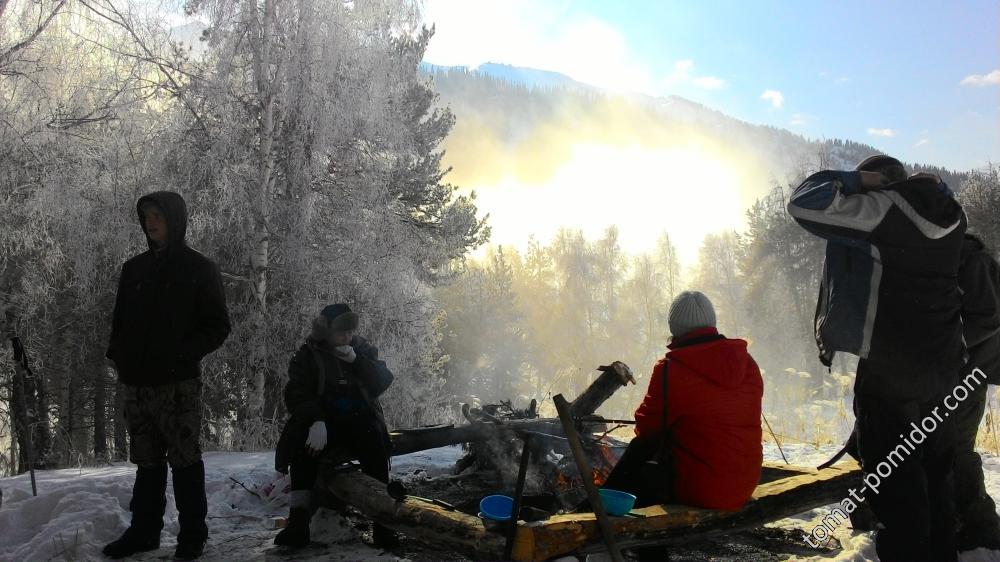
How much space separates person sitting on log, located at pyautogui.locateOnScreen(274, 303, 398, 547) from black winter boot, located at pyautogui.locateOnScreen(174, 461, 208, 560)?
51 centimetres

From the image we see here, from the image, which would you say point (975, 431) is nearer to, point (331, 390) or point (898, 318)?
point (898, 318)

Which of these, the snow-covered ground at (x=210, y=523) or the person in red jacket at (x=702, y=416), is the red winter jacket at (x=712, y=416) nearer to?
the person in red jacket at (x=702, y=416)

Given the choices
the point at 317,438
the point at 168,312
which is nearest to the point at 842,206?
the point at 317,438

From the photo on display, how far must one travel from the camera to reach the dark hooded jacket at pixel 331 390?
4203mm

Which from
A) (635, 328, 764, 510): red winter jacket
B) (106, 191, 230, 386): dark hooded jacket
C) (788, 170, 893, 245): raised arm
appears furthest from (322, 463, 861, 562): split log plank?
(788, 170, 893, 245): raised arm

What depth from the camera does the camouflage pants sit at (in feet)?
12.2

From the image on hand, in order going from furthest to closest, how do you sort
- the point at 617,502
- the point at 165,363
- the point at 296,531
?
the point at 296,531 < the point at 165,363 < the point at 617,502

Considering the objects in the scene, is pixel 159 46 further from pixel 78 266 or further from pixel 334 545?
pixel 334 545

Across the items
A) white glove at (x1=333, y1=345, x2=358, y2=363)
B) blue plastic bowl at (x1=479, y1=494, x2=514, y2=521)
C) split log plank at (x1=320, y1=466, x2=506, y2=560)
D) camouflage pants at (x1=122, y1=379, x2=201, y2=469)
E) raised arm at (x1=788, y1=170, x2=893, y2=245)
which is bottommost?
split log plank at (x1=320, y1=466, x2=506, y2=560)

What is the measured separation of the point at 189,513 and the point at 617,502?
2.52 metres

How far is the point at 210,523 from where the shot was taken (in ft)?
14.8

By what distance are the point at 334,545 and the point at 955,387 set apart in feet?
11.9

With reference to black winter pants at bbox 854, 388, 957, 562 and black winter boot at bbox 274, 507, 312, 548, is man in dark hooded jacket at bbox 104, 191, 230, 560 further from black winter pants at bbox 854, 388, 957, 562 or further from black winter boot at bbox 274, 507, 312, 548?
black winter pants at bbox 854, 388, 957, 562

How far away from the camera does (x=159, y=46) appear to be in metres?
10.1
